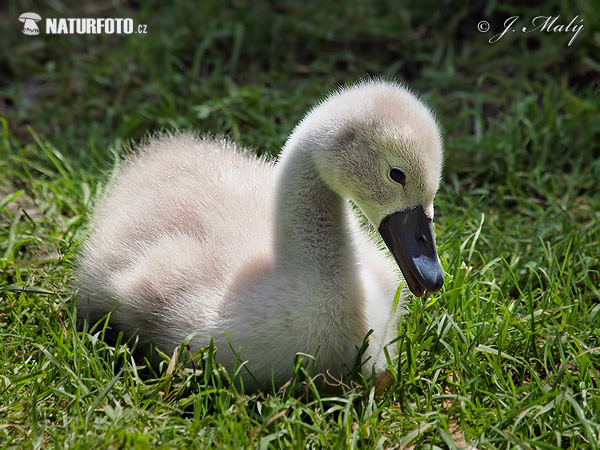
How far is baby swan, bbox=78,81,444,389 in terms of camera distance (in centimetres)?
282

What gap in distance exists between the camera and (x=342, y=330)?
9.42 ft

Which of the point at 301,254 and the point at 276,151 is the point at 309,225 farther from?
the point at 276,151

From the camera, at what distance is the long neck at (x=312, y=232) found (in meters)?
2.90

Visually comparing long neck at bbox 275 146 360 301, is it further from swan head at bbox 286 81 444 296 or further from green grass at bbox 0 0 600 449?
green grass at bbox 0 0 600 449

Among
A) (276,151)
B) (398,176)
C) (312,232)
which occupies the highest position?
(398,176)

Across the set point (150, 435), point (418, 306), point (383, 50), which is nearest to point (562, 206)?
point (418, 306)

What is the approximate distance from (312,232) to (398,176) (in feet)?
1.34

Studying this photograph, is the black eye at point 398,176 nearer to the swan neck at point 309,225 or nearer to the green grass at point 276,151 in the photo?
the swan neck at point 309,225

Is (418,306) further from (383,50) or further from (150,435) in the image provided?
(383,50)

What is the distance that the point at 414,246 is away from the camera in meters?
2.83

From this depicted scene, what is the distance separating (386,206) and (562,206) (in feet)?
5.94

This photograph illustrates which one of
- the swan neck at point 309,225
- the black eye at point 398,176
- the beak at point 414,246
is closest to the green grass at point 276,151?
the beak at point 414,246

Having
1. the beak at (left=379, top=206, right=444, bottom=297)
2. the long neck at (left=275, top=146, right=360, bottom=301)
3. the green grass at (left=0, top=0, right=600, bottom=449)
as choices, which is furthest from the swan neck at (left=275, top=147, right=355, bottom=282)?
the green grass at (left=0, top=0, right=600, bottom=449)

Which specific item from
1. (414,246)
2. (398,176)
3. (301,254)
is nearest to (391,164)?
(398,176)
